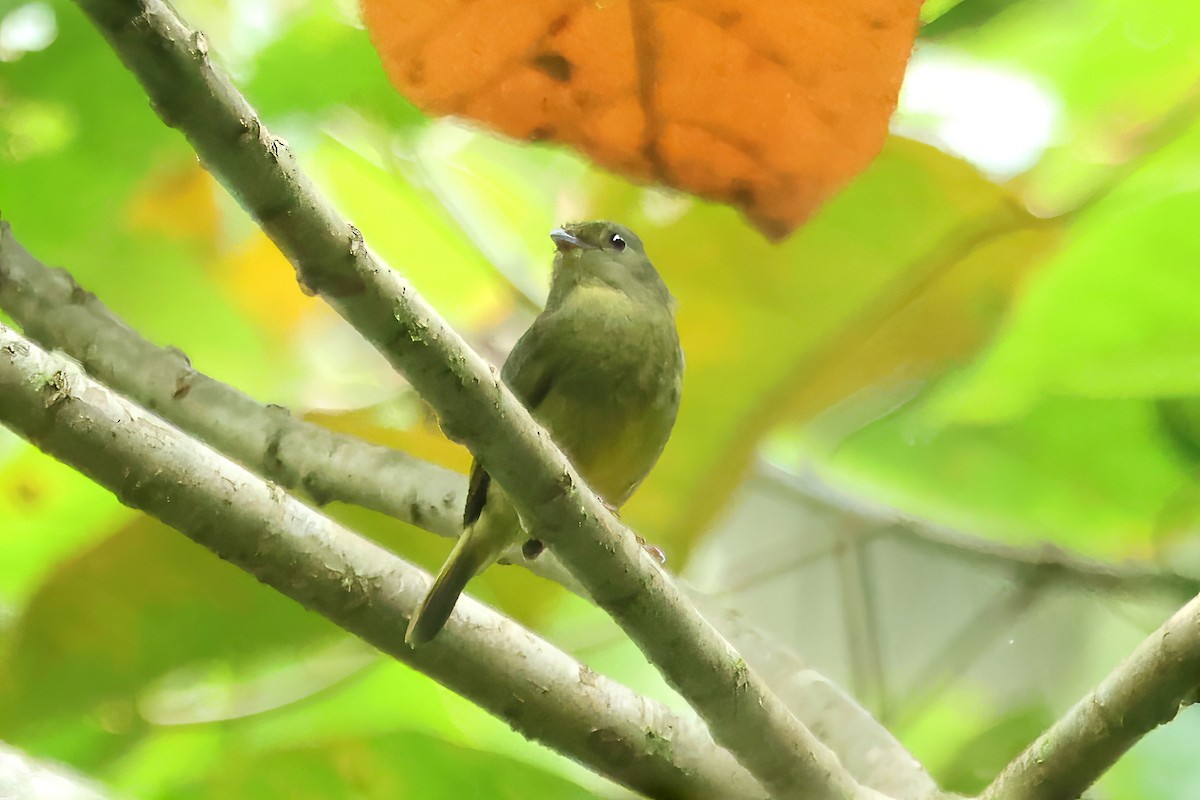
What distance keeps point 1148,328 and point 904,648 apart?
1.92ft

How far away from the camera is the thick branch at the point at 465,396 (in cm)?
47

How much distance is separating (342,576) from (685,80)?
22.3 inches

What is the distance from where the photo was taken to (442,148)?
113 cm

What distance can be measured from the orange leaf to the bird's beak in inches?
3.2

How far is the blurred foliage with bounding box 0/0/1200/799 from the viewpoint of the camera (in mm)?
1069

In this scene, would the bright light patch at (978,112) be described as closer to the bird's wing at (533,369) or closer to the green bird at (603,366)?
the green bird at (603,366)

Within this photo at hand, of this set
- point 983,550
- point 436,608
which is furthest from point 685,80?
point 983,550

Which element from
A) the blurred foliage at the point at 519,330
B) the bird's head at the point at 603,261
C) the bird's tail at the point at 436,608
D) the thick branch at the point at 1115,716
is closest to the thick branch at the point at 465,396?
the bird's tail at the point at 436,608

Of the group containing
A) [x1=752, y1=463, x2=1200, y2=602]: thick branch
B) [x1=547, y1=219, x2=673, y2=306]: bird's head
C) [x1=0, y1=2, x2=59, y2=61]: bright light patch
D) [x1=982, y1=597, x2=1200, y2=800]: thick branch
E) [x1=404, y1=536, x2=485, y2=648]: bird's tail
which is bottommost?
[x1=982, y1=597, x2=1200, y2=800]: thick branch

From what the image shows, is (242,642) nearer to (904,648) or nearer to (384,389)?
(384,389)

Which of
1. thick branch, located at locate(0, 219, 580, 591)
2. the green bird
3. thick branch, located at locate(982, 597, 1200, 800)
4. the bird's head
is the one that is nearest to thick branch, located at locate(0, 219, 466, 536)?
thick branch, located at locate(0, 219, 580, 591)

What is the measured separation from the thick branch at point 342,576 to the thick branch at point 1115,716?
31 cm

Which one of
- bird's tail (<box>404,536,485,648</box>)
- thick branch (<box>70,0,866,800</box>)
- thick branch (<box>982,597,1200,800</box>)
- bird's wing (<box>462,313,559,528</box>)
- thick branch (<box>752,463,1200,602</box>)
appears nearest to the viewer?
thick branch (<box>70,0,866,800</box>)

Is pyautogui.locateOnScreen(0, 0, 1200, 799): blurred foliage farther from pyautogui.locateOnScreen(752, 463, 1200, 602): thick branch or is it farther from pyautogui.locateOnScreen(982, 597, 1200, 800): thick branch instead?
pyautogui.locateOnScreen(982, 597, 1200, 800): thick branch
